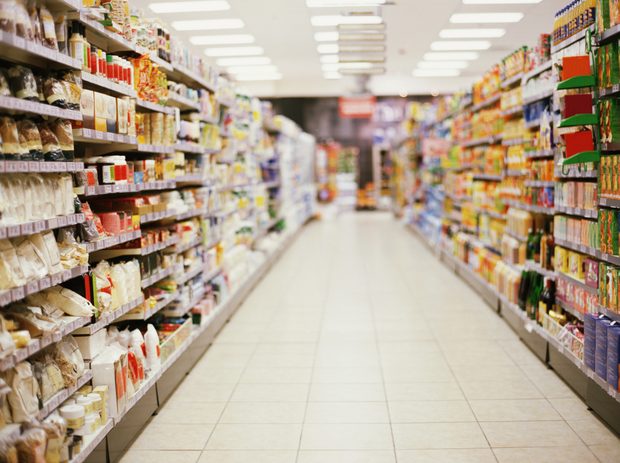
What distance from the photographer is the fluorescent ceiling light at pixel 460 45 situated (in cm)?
1220

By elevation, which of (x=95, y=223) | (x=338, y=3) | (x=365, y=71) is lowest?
(x=95, y=223)

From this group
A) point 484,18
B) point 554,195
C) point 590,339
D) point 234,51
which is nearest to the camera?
point 590,339

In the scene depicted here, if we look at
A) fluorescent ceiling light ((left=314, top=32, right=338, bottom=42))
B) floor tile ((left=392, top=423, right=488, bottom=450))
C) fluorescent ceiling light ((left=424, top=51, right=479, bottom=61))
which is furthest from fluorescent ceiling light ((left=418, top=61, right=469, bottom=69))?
floor tile ((left=392, top=423, right=488, bottom=450))

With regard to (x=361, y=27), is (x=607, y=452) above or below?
below

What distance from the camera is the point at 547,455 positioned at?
3604mm

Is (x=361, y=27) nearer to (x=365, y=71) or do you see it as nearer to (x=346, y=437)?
(x=365, y=71)

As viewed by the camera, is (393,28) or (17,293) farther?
(393,28)

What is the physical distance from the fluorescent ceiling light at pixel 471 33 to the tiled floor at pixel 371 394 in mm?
5123

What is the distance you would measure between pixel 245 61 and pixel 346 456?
456 inches

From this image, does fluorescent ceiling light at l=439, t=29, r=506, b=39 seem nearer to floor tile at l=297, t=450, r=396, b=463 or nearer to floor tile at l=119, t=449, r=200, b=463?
floor tile at l=297, t=450, r=396, b=463

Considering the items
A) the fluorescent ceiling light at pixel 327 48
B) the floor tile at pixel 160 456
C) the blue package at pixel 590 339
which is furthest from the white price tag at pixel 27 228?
the fluorescent ceiling light at pixel 327 48

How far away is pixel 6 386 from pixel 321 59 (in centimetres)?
1224

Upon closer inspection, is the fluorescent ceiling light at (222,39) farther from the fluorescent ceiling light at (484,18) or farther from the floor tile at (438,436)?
the floor tile at (438,436)

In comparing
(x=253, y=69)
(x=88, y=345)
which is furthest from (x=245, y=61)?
(x=88, y=345)
